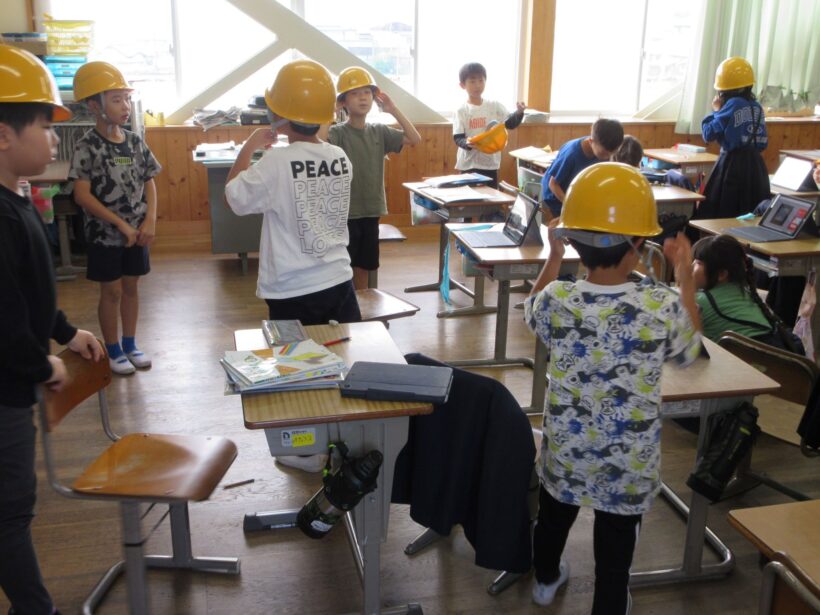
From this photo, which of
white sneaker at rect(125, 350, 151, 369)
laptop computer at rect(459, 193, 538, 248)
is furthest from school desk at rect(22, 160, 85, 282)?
laptop computer at rect(459, 193, 538, 248)

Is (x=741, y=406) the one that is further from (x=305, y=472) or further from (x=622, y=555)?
(x=305, y=472)

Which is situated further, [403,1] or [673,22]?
[673,22]

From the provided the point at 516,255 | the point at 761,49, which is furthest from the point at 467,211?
the point at 761,49

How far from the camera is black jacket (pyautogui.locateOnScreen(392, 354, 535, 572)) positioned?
7.35ft

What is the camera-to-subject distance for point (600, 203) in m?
2.00

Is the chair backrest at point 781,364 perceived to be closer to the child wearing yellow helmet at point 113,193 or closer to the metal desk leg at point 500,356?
the metal desk leg at point 500,356

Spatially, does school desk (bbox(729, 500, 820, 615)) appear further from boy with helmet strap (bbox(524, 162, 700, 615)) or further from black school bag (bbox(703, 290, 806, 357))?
black school bag (bbox(703, 290, 806, 357))

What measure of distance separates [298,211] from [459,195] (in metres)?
2.38

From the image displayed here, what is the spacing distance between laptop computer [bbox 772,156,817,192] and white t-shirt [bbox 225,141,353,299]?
162 inches

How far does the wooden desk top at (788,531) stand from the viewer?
1.60 metres

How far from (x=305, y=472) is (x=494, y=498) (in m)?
1.23

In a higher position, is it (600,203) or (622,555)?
(600,203)

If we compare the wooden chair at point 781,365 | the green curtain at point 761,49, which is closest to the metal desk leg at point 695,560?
the wooden chair at point 781,365

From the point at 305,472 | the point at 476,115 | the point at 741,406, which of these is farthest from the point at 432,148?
the point at 741,406
